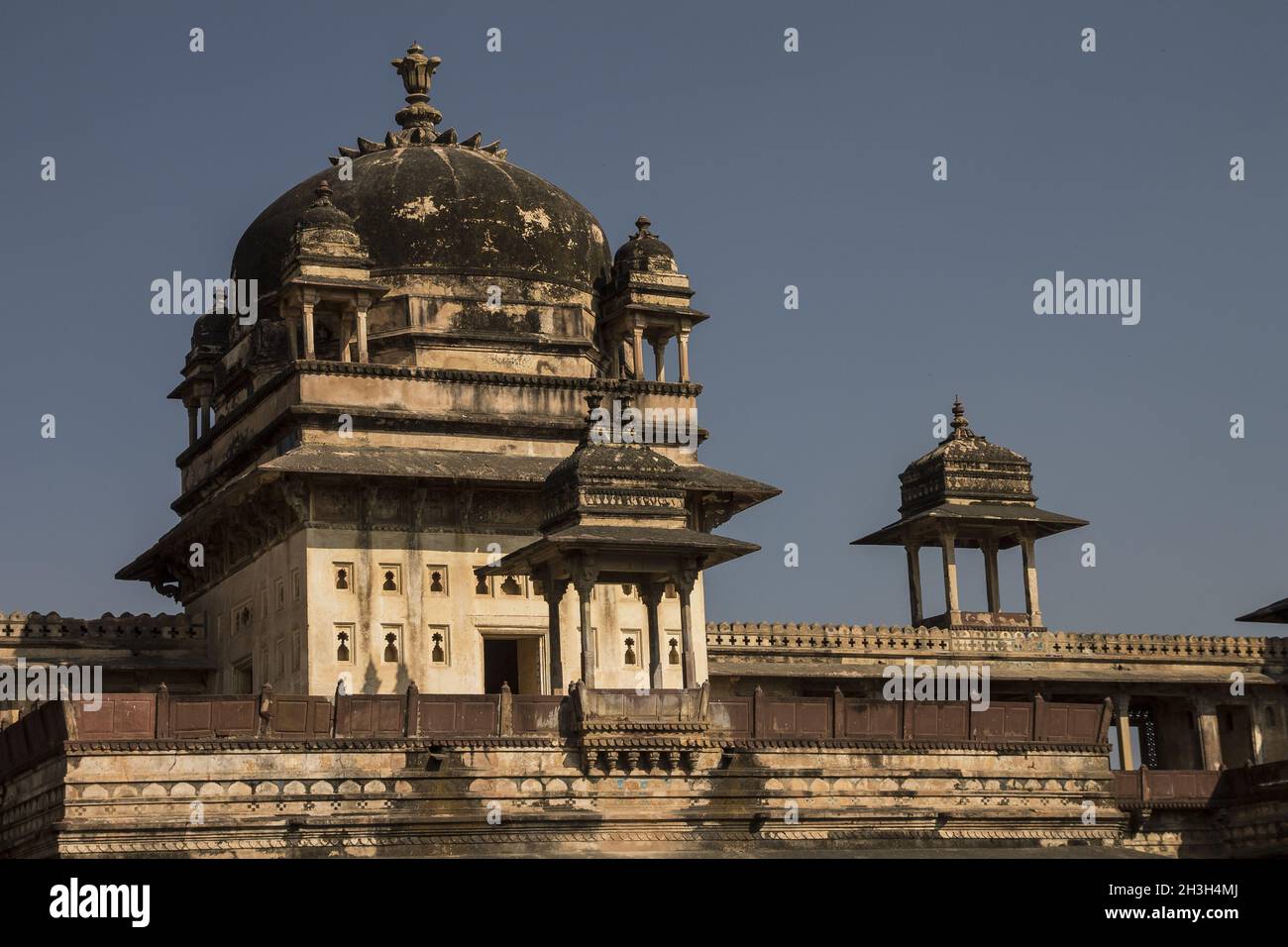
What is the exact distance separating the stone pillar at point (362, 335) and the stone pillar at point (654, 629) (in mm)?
6315

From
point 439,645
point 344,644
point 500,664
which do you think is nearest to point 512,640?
point 500,664

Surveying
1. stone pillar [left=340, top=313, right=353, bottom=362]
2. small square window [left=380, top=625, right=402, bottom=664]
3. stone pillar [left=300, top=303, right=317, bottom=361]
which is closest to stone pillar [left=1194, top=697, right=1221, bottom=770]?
small square window [left=380, top=625, right=402, bottom=664]

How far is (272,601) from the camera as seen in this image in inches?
1441

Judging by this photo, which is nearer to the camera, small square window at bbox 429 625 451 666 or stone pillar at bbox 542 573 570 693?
stone pillar at bbox 542 573 570 693

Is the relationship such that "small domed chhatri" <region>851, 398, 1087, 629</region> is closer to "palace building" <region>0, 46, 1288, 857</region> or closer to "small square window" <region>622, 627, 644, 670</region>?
"palace building" <region>0, 46, 1288, 857</region>

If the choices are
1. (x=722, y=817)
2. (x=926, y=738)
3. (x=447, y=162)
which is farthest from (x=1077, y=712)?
(x=447, y=162)

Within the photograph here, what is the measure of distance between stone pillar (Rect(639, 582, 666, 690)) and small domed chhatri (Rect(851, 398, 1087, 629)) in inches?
427

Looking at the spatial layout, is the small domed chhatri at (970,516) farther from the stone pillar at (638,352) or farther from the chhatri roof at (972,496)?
the stone pillar at (638,352)

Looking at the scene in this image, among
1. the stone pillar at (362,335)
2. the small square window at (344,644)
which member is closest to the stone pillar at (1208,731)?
the small square window at (344,644)

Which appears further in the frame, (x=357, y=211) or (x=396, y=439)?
(x=357, y=211)

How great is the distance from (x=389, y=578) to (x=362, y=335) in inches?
165

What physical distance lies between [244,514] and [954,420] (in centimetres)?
1512

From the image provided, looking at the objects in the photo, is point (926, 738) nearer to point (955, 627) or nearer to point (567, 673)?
point (567, 673)

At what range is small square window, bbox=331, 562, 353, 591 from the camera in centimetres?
3550
